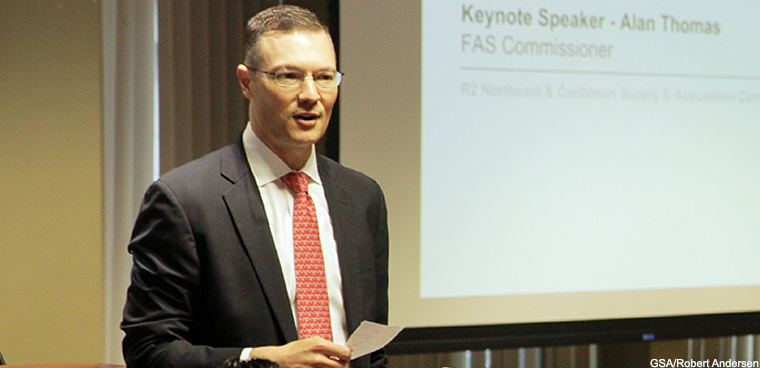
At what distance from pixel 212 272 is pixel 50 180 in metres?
1.98

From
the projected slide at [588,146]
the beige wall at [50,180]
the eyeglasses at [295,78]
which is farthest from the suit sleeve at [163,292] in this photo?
the beige wall at [50,180]

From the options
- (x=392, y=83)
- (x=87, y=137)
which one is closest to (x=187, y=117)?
Result: (x=87, y=137)

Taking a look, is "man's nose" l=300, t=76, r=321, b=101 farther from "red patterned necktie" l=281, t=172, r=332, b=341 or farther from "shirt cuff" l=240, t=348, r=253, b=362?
"shirt cuff" l=240, t=348, r=253, b=362

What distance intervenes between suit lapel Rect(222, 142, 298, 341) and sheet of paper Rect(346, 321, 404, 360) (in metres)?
0.16

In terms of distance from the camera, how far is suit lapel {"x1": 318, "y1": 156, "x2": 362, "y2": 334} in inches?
64.9

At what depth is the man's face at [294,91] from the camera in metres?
1.57

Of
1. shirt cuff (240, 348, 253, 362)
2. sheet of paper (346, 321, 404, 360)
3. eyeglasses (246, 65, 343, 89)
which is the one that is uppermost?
eyeglasses (246, 65, 343, 89)

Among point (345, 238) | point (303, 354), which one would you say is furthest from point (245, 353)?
point (345, 238)

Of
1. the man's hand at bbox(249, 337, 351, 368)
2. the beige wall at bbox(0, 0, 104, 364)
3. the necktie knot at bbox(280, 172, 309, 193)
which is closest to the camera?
the man's hand at bbox(249, 337, 351, 368)

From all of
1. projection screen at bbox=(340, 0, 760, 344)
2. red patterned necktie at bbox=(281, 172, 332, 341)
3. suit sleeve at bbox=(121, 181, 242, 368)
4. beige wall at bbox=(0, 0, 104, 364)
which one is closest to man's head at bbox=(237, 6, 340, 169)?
red patterned necktie at bbox=(281, 172, 332, 341)

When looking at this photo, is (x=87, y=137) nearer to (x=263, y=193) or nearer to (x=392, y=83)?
(x=392, y=83)

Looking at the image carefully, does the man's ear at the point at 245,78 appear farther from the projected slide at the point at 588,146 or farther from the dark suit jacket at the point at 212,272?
the projected slide at the point at 588,146

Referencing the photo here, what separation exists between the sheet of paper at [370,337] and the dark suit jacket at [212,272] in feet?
0.54

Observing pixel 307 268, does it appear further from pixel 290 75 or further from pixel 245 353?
pixel 290 75
